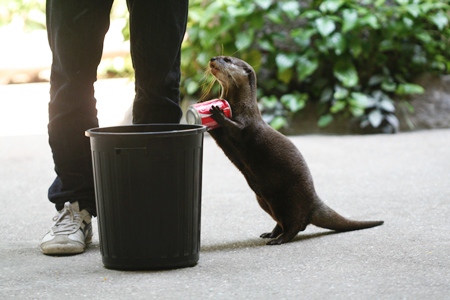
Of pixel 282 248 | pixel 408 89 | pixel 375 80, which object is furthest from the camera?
pixel 375 80

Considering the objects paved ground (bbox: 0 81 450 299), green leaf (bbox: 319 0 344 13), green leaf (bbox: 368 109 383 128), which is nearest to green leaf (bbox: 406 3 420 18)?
green leaf (bbox: 319 0 344 13)

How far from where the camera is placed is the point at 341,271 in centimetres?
203

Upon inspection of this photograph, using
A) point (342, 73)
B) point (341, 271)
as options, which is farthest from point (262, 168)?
point (342, 73)

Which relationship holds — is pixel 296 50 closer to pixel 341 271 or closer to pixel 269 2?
pixel 269 2

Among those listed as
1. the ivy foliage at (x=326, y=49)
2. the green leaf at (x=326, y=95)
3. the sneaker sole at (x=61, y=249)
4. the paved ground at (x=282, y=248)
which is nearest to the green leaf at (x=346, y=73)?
the ivy foliage at (x=326, y=49)

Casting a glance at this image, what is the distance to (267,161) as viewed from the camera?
2.48 meters

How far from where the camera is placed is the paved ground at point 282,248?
1.86 meters

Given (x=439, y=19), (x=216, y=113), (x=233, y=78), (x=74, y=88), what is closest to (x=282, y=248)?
(x=216, y=113)

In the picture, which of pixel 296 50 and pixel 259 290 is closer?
pixel 259 290

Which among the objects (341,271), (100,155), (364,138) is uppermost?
(100,155)

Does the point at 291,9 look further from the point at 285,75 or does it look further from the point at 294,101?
the point at 294,101

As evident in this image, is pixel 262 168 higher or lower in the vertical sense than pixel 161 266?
higher

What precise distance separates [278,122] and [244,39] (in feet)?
2.37

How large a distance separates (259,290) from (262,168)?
0.70 metres
